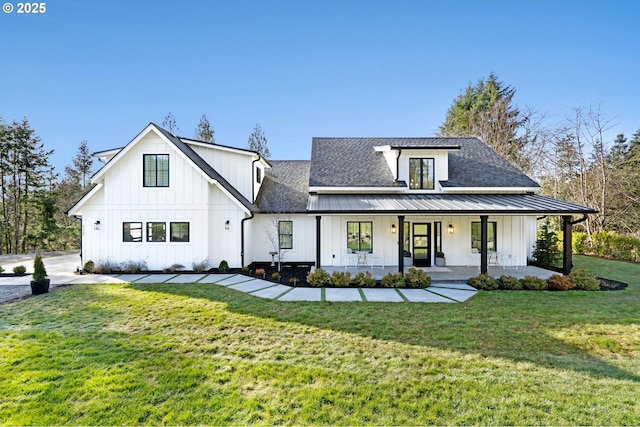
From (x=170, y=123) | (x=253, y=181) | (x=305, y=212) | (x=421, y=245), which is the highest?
(x=170, y=123)

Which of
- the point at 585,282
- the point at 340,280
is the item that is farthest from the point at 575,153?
the point at 340,280

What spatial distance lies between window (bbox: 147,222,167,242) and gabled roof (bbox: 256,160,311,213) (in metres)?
4.77

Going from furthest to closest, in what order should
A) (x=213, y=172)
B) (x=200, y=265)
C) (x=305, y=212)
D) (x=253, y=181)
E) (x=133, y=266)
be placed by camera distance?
(x=253, y=181), (x=213, y=172), (x=305, y=212), (x=200, y=265), (x=133, y=266)

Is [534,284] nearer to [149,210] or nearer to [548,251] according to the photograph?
[548,251]

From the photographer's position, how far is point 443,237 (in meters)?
13.8

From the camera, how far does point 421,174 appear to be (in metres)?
14.4

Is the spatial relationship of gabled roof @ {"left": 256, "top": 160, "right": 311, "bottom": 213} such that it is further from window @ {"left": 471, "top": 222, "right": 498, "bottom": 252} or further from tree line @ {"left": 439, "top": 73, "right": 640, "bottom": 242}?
tree line @ {"left": 439, "top": 73, "right": 640, "bottom": 242}

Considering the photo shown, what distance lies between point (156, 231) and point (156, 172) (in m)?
2.83

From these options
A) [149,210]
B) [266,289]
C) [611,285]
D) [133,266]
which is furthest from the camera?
[149,210]

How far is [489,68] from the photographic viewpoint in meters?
32.4

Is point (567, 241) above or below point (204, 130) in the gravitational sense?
below

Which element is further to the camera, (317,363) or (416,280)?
(416,280)

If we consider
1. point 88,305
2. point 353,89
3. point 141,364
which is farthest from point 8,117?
point 141,364

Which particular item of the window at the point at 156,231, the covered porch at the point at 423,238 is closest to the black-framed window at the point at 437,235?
the covered porch at the point at 423,238
